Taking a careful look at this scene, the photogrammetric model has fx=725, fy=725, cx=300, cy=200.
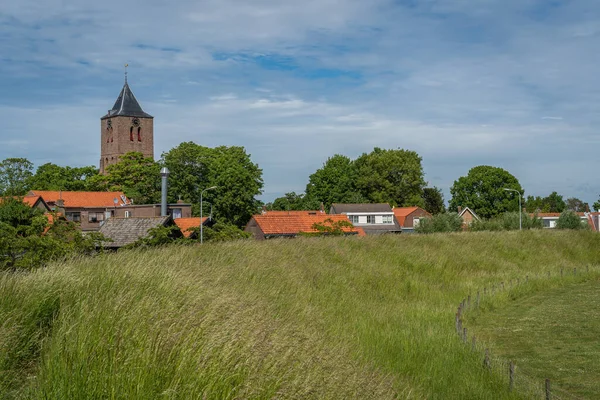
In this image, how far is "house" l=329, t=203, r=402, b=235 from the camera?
102625mm

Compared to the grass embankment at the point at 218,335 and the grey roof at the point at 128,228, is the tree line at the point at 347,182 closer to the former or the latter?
the grey roof at the point at 128,228

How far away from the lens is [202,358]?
27.0 feet

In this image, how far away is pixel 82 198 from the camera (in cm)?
10062

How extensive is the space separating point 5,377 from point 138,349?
1.38 m

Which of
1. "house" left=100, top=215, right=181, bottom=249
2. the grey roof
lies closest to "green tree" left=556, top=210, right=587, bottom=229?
"house" left=100, top=215, right=181, bottom=249

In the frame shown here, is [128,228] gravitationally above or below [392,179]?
below

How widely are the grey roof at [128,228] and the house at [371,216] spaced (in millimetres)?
59170

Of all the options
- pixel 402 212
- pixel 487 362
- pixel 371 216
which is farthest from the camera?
pixel 402 212

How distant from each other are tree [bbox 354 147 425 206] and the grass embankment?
94.8 m

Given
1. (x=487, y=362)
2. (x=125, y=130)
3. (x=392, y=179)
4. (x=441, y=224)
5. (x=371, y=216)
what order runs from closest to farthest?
1. (x=487, y=362)
2. (x=441, y=224)
3. (x=371, y=216)
4. (x=392, y=179)
5. (x=125, y=130)

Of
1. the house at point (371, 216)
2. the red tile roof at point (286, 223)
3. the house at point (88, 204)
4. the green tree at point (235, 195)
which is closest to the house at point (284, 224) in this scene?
the red tile roof at point (286, 223)

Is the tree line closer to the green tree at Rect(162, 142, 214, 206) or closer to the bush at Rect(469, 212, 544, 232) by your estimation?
the green tree at Rect(162, 142, 214, 206)

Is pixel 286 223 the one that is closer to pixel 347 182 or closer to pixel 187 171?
pixel 187 171

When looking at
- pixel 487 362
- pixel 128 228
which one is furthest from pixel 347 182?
pixel 487 362
